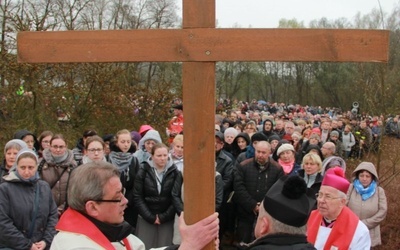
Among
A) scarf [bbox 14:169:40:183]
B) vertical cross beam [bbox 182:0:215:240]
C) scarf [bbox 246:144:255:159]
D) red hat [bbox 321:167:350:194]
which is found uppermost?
vertical cross beam [bbox 182:0:215:240]

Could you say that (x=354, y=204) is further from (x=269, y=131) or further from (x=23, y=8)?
(x=23, y=8)

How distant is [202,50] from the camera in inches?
100

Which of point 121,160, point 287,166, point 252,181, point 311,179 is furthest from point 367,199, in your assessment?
point 121,160

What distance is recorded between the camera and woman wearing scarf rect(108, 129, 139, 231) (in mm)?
5863

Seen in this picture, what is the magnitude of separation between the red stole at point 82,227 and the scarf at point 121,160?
144 inches

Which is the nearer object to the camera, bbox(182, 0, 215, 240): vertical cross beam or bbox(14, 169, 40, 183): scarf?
bbox(182, 0, 215, 240): vertical cross beam

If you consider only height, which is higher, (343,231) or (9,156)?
(9,156)

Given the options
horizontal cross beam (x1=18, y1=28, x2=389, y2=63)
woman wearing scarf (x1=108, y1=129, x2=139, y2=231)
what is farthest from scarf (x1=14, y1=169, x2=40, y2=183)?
horizontal cross beam (x1=18, y1=28, x2=389, y2=63)

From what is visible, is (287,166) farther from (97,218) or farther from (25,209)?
(97,218)

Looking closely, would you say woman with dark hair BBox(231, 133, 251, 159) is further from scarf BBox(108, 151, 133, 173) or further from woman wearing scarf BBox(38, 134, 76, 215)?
woman wearing scarf BBox(38, 134, 76, 215)

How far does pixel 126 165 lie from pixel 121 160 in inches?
3.8

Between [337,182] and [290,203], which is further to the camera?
[337,182]

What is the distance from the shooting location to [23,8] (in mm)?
10516

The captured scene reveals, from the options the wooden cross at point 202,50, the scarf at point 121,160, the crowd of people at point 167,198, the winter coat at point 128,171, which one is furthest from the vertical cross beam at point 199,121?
the scarf at point 121,160
